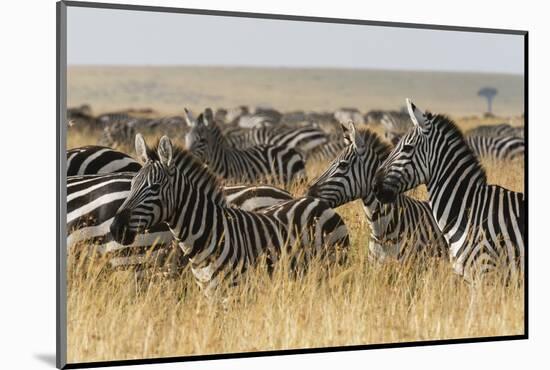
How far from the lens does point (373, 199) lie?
8.26m

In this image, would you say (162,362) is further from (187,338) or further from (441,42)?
(441,42)

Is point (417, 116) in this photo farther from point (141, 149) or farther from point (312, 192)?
point (141, 149)

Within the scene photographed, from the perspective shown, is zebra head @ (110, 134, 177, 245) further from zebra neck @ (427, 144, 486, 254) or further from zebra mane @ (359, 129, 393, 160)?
zebra neck @ (427, 144, 486, 254)

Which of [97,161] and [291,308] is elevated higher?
[97,161]

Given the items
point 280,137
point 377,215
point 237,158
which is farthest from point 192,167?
point 280,137

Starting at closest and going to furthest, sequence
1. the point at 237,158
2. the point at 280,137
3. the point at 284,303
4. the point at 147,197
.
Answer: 1. the point at 147,197
2. the point at 284,303
3. the point at 237,158
4. the point at 280,137

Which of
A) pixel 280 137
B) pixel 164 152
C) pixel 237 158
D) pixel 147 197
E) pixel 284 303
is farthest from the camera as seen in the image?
pixel 280 137

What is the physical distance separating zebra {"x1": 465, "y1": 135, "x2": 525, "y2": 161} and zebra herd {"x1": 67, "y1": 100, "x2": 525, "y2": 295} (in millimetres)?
11

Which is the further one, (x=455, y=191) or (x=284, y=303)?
(x=455, y=191)

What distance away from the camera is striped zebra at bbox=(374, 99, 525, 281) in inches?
326

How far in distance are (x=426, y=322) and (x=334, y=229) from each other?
3.28ft

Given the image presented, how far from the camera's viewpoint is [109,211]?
743 centimetres

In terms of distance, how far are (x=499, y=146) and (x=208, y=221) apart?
269 cm

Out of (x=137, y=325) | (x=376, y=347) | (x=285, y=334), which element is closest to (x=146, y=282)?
(x=137, y=325)
